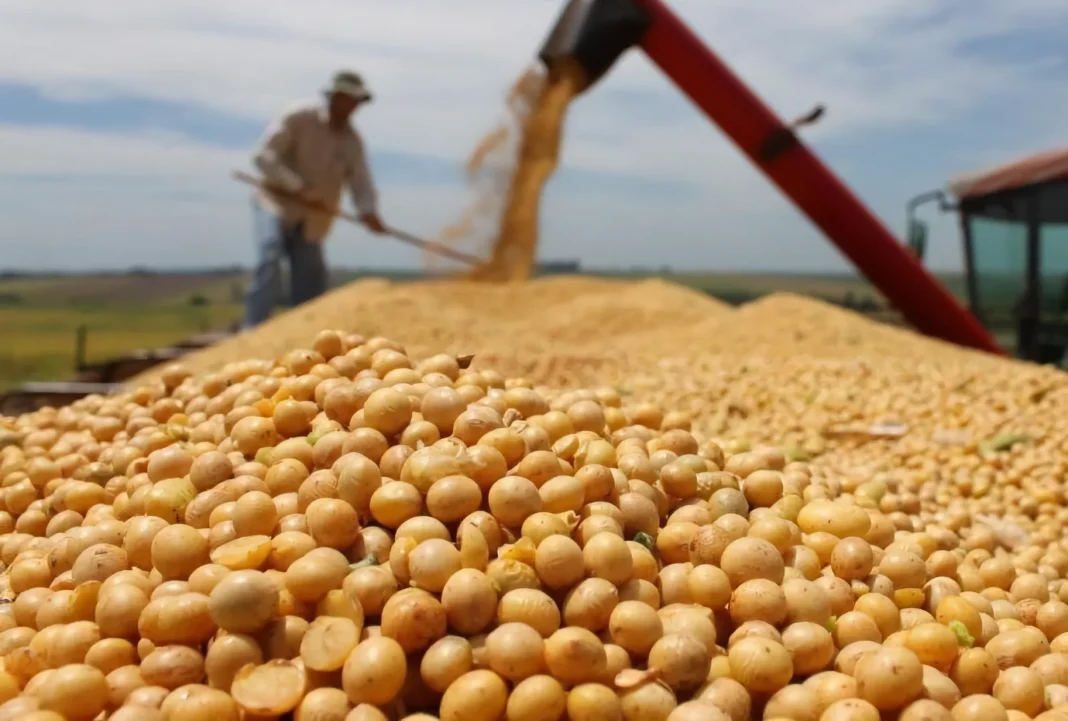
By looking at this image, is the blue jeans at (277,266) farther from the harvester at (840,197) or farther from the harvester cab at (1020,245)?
the harvester cab at (1020,245)

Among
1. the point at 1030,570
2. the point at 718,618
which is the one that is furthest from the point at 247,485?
the point at 1030,570

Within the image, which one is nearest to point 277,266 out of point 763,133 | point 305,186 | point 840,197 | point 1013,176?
point 305,186

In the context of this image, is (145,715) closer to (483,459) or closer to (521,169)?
(483,459)

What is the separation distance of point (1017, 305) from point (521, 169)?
177 inches

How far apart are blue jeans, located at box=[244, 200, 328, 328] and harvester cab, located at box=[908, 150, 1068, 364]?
5.51 meters

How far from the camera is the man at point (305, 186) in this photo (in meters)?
7.21

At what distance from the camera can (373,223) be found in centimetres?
783

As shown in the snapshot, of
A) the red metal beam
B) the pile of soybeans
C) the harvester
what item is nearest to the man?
the harvester

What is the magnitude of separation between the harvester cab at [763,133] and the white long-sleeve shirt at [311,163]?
2.14 meters

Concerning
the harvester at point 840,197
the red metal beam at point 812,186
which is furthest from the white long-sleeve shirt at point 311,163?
the red metal beam at point 812,186

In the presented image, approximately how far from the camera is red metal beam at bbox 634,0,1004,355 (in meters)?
6.50

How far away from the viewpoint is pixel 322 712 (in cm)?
126

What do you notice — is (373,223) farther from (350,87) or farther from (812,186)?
(812,186)

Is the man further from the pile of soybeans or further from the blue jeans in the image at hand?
the pile of soybeans
